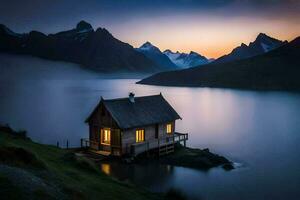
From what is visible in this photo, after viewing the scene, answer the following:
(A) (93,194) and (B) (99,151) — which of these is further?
(B) (99,151)

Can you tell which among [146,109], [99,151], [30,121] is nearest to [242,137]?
[146,109]

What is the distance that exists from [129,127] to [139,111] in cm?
430

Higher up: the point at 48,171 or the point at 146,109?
the point at 146,109

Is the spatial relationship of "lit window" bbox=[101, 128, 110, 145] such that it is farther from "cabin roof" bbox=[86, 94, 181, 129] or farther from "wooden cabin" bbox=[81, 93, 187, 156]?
"cabin roof" bbox=[86, 94, 181, 129]

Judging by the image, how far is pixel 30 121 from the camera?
100250 millimetres

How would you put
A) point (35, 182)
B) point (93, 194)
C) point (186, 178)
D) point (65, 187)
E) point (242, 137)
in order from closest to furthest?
point (35, 182), point (65, 187), point (93, 194), point (186, 178), point (242, 137)

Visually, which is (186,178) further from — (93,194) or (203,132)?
(203,132)

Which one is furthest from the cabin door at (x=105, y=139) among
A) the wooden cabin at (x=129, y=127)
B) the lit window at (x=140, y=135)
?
the lit window at (x=140, y=135)

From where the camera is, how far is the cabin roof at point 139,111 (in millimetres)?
50122

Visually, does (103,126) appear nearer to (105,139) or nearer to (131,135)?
(105,139)

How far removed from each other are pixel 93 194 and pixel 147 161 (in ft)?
83.5

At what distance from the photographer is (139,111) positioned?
174 ft

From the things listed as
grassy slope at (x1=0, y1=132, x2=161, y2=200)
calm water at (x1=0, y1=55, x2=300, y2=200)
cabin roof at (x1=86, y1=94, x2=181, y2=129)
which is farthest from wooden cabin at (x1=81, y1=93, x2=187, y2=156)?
grassy slope at (x1=0, y1=132, x2=161, y2=200)

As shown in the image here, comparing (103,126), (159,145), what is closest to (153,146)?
(159,145)
